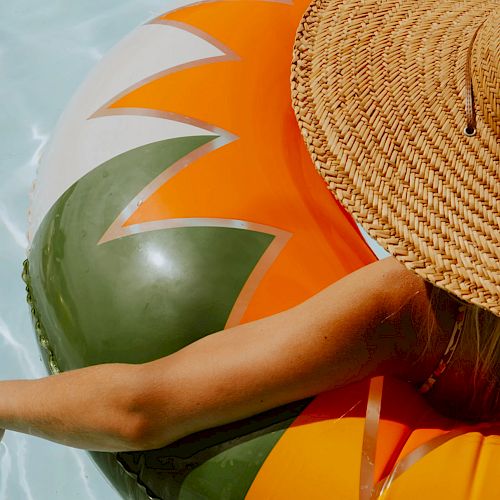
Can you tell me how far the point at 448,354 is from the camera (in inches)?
47.1

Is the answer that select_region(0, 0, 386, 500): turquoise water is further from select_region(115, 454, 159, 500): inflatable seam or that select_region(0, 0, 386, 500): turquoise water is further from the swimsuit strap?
the swimsuit strap

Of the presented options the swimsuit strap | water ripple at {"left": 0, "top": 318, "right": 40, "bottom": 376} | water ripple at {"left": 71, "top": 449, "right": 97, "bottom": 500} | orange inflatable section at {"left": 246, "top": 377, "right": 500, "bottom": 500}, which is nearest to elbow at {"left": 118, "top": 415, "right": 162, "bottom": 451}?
orange inflatable section at {"left": 246, "top": 377, "right": 500, "bottom": 500}

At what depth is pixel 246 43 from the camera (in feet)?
4.98

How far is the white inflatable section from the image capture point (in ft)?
4.64

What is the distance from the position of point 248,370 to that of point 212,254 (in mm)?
236

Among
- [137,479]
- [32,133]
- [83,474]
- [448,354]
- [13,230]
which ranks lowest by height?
[83,474]

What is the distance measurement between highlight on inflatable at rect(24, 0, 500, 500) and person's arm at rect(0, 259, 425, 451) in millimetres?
57

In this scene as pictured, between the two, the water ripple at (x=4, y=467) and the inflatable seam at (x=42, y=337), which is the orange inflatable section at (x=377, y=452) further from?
the water ripple at (x=4, y=467)

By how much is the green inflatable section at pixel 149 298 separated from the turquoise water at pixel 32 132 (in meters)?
0.66

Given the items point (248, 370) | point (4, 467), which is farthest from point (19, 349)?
point (248, 370)

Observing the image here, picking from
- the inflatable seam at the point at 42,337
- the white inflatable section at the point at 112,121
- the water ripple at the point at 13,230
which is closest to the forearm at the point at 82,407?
the inflatable seam at the point at 42,337

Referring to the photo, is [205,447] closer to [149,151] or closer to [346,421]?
[346,421]

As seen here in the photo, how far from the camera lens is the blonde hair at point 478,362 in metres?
1.15

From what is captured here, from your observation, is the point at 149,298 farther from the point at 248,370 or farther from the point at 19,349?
the point at 19,349
